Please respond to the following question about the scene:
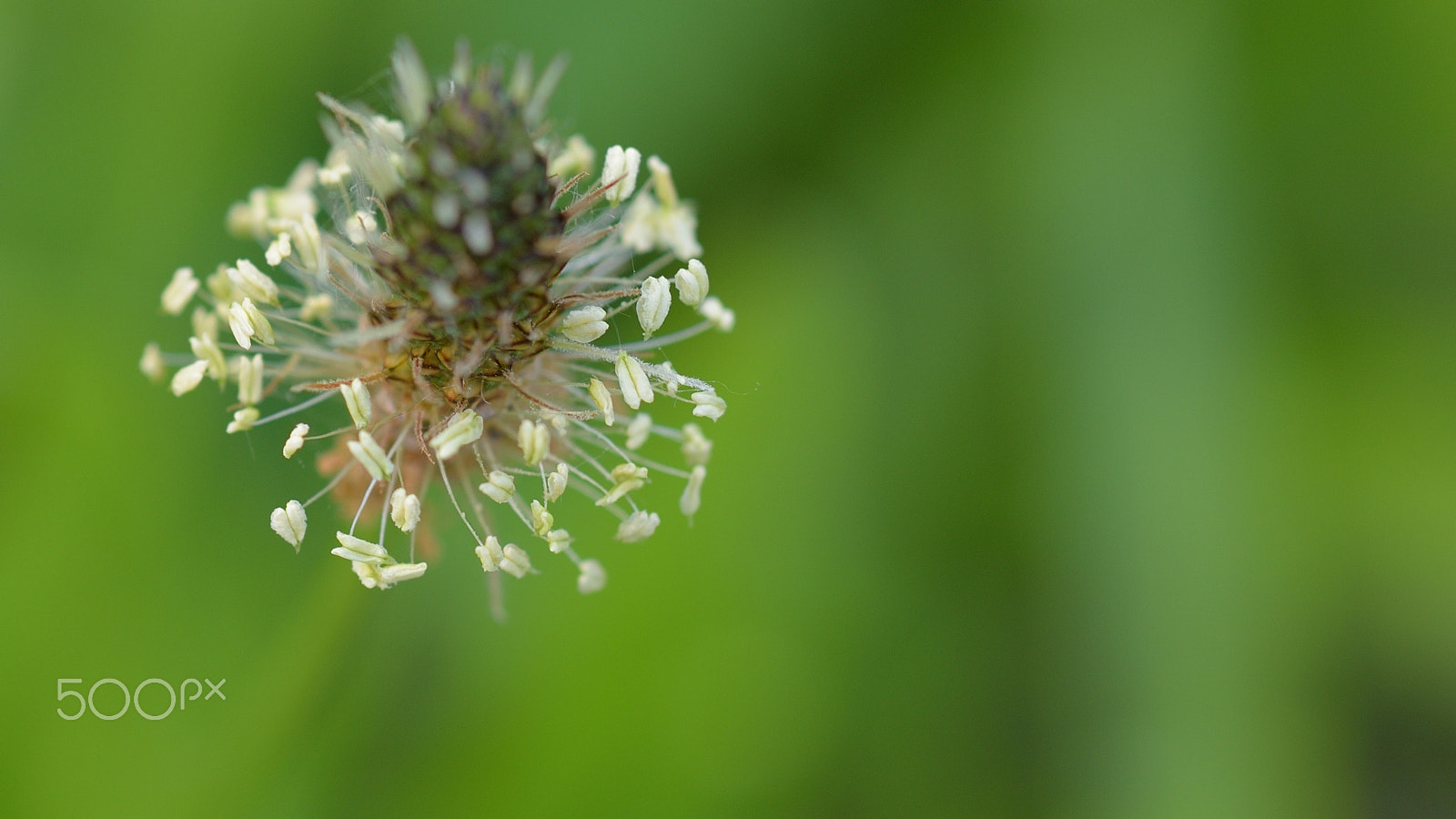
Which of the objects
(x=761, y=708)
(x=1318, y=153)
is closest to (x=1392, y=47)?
(x=1318, y=153)

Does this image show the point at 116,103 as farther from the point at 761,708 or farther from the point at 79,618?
the point at 761,708

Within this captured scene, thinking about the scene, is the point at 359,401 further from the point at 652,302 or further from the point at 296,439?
the point at 652,302

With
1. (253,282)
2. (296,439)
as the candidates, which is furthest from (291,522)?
(253,282)

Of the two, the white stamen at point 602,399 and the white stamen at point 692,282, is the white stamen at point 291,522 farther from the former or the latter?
the white stamen at point 692,282

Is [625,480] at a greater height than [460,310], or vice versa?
[460,310]

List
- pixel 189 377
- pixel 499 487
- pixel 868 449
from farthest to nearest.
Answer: pixel 868 449, pixel 189 377, pixel 499 487

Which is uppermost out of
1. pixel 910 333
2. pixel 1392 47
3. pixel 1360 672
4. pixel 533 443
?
pixel 1392 47

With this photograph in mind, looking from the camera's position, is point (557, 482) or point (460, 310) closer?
point (460, 310)
